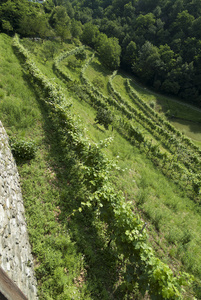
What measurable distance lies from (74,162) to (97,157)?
2.22m

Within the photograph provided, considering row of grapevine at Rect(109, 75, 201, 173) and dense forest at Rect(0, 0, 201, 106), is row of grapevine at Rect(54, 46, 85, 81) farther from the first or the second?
row of grapevine at Rect(109, 75, 201, 173)

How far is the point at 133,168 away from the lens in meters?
13.2

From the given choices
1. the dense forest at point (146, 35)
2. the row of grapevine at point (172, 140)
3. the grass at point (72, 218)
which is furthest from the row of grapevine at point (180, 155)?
the dense forest at point (146, 35)

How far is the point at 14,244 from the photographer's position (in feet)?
14.3

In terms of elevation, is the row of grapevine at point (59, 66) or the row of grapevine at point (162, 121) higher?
the row of grapevine at point (59, 66)

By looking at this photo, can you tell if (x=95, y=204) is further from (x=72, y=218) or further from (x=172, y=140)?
(x=172, y=140)

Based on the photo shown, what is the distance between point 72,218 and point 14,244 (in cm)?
270

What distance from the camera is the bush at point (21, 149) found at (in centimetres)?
794

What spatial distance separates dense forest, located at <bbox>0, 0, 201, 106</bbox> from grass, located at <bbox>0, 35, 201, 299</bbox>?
1603 inches

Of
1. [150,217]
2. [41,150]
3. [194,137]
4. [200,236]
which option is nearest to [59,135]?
[41,150]

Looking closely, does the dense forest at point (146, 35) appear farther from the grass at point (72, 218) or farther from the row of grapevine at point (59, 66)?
the grass at point (72, 218)

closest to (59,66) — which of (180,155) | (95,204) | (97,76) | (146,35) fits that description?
(97,76)

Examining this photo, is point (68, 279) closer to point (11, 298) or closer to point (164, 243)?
point (11, 298)

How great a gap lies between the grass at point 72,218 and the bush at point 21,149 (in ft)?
1.39
